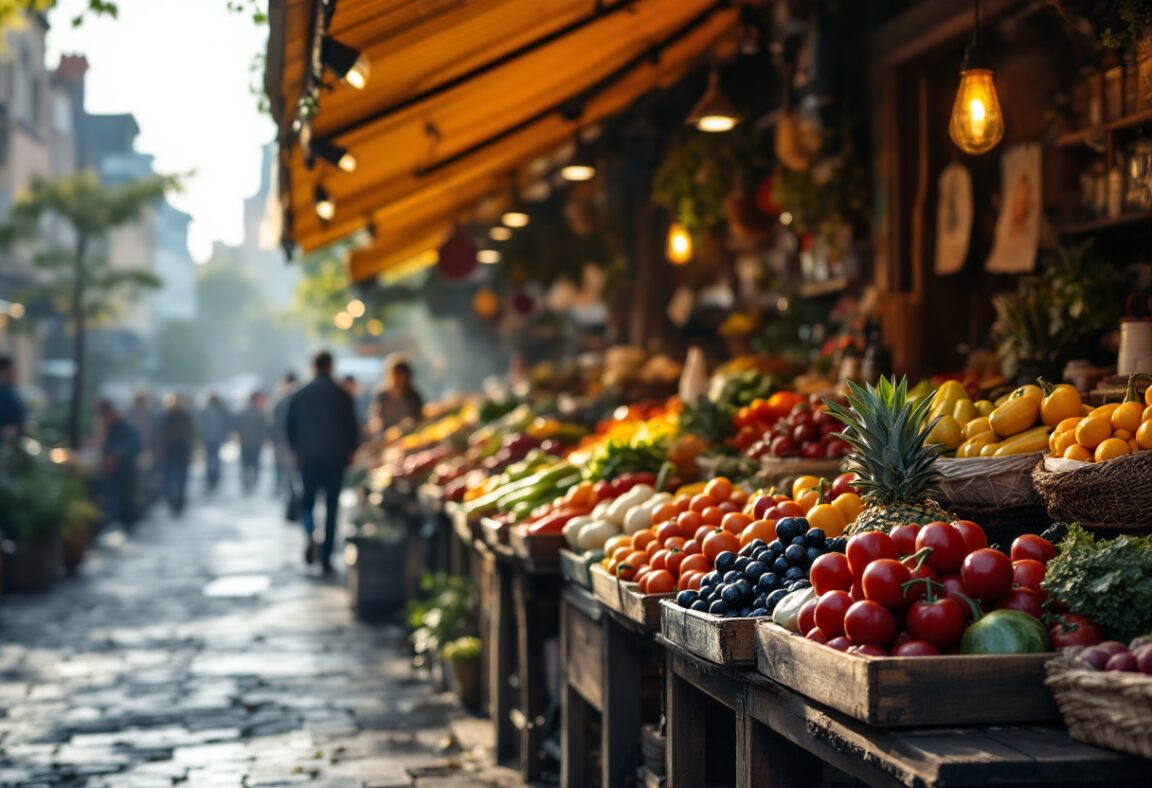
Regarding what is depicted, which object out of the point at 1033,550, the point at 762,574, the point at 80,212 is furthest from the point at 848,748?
the point at 80,212

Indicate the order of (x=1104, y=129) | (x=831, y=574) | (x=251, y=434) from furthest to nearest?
(x=251, y=434)
(x=1104, y=129)
(x=831, y=574)

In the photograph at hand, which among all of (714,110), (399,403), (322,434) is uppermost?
(714,110)

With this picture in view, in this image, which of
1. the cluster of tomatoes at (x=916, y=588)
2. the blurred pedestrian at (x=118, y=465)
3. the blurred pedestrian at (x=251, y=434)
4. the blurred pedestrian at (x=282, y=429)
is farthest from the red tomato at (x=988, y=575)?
the blurred pedestrian at (x=251, y=434)

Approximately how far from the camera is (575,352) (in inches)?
803

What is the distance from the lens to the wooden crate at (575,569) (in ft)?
19.3

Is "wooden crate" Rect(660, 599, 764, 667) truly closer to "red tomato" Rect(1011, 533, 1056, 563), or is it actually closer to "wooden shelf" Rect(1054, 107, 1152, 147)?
"red tomato" Rect(1011, 533, 1056, 563)

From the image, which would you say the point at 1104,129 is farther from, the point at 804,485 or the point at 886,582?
the point at 886,582

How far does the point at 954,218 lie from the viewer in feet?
26.3

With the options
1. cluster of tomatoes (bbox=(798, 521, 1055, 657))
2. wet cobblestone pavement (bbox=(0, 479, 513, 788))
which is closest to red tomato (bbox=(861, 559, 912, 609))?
cluster of tomatoes (bbox=(798, 521, 1055, 657))

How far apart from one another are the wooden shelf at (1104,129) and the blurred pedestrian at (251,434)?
22.0 meters

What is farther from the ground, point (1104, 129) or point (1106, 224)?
point (1104, 129)

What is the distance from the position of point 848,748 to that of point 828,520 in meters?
1.49

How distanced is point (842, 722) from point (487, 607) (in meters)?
5.37

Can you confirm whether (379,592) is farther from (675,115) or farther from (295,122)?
(295,122)
